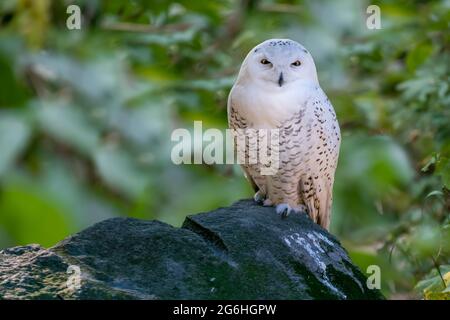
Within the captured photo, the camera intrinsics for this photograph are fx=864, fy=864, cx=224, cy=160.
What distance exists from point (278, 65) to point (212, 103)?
1.76 m

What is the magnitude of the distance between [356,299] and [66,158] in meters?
1.95

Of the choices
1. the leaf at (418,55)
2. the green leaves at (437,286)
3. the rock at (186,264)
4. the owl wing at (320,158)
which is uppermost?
the leaf at (418,55)

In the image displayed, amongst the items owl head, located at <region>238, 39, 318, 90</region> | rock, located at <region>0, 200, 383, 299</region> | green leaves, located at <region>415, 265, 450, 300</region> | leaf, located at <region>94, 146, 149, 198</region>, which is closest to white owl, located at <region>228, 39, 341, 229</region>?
owl head, located at <region>238, 39, 318, 90</region>

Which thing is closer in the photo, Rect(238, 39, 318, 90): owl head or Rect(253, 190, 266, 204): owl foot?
Rect(238, 39, 318, 90): owl head

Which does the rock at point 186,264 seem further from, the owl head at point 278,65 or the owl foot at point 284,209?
the owl head at point 278,65

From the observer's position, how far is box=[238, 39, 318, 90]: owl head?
2748 millimetres

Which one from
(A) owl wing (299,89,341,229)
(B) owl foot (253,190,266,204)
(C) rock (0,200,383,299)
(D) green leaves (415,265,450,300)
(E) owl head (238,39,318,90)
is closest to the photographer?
(C) rock (0,200,383,299)

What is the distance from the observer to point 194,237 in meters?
2.43

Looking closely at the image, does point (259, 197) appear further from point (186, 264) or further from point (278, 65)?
point (186, 264)

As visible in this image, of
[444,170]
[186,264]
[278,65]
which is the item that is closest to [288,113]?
[278,65]

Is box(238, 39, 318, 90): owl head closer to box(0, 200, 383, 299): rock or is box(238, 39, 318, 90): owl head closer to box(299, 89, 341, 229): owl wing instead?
box(299, 89, 341, 229): owl wing

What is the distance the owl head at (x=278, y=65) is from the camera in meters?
2.75

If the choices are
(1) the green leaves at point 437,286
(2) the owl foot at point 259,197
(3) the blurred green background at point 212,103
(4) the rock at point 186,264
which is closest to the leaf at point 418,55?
(3) the blurred green background at point 212,103
